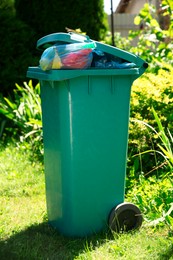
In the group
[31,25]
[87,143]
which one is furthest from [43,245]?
[31,25]

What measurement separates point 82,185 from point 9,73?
13.3 ft

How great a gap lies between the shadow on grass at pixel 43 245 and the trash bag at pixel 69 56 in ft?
3.69

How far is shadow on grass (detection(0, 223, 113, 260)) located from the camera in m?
2.91

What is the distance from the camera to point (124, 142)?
3.19 m

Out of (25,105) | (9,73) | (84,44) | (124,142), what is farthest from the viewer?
(9,73)

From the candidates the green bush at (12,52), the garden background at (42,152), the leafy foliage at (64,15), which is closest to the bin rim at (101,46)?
the garden background at (42,152)

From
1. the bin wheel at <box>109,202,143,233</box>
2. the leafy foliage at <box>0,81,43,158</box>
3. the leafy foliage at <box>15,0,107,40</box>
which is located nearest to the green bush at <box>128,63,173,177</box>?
the bin wheel at <box>109,202,143,233</box>

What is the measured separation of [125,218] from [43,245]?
1.91 feet

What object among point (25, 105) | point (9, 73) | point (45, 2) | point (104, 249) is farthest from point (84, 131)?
point (45, 2)

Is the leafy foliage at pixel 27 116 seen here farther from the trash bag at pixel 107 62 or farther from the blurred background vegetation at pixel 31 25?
the trash bag at pixel 107 62

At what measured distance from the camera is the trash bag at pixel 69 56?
290 centimetres

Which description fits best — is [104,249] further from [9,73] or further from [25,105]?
[9,73]

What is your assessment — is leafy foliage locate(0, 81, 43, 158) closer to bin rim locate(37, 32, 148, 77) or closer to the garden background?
the garden background

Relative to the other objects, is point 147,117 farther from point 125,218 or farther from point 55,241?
point 55,241
